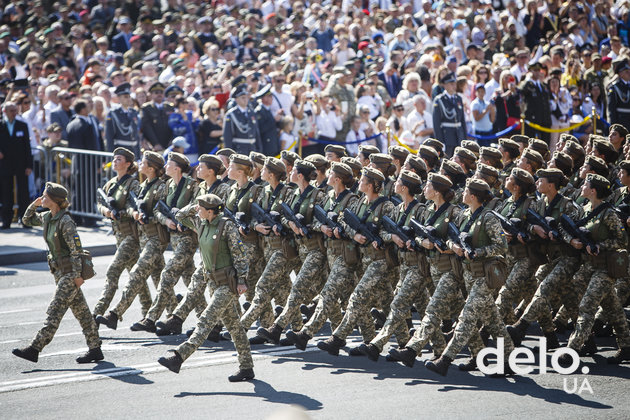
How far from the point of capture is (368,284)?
10000mm

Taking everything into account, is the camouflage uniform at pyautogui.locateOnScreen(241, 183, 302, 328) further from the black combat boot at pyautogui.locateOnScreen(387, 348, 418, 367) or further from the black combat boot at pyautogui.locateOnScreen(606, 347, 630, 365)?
the black combat boot at pyautogui.locateOnScreen(606, 347, 630, 365)

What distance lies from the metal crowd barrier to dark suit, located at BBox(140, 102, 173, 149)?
2.61 ft

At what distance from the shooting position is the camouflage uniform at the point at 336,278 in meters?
10.2

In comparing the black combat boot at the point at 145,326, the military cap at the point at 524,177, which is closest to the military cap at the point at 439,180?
the military cap at the point at 524,177

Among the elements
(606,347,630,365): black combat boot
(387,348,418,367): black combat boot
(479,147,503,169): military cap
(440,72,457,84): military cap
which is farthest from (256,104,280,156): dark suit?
(606,347,630,365): black combat boot

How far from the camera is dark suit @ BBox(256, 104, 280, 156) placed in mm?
16922

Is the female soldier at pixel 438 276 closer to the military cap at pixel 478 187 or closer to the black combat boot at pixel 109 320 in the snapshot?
the military cap at pixel 478 187

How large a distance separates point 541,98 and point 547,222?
8.47 meters

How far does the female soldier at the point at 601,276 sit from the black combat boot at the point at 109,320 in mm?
4821

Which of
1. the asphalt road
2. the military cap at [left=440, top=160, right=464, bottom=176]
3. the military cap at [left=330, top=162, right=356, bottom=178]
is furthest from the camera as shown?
the military cap at [left=330, top=162, right=356, bottom=178]

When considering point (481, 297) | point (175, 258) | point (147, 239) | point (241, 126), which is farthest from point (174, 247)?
point (241, 126)

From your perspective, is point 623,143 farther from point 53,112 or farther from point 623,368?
point 53,112

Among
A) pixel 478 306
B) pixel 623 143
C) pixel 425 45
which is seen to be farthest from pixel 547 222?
pixel 425 45

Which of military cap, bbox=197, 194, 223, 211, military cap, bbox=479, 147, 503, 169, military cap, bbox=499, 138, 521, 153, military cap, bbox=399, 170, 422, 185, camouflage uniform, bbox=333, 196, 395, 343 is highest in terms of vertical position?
military cap, bbox=499, 138, 521, 153
